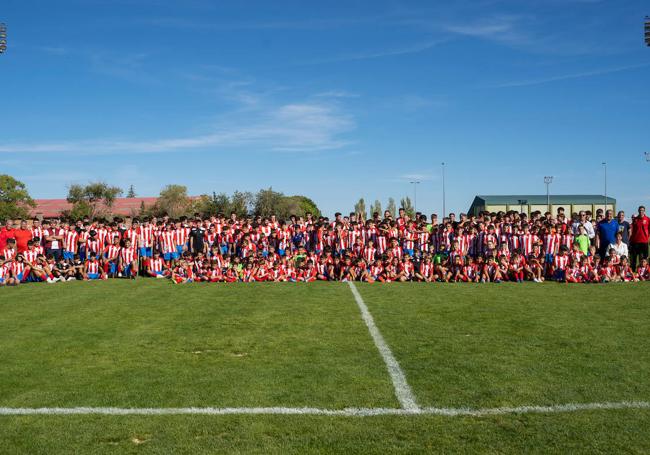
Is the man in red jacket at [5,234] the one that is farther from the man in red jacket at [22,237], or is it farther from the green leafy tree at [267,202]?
the green leafy tree at [267,202]

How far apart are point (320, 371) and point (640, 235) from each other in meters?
13.4

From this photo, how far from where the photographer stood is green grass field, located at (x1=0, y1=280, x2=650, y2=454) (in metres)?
4.04

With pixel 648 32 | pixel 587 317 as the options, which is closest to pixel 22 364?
pixel 587 317

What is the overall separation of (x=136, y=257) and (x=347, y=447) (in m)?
14.8

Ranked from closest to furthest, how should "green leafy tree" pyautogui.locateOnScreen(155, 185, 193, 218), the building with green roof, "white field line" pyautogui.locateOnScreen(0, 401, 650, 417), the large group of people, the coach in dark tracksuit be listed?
"white field line" pyautogui.locateOnScreen(0, 401, 650, 417), the large group of people, the coach in dark tracksuit, the building with green roof, "green leafy tree" pyautogui.locateOnScreen(155, 185, 193, 218)

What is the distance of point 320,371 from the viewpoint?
5.77m

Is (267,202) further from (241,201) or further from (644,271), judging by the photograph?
(644,271)

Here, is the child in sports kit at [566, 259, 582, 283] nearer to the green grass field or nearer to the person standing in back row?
the person standing in back row

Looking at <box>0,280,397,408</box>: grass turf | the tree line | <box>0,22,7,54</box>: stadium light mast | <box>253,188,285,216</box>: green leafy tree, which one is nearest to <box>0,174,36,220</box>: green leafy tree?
the tree line

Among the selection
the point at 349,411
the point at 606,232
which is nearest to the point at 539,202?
the point at 606,232

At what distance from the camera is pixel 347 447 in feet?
12.7

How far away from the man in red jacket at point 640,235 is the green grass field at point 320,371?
5508 mm

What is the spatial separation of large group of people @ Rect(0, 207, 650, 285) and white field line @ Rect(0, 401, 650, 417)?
10.6 meters

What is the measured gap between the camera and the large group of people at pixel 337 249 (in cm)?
1559
